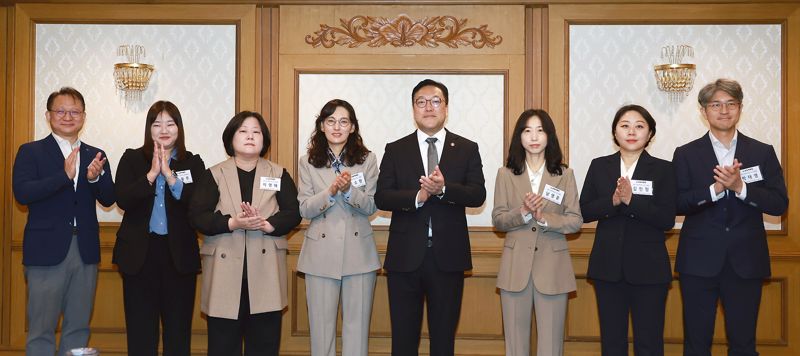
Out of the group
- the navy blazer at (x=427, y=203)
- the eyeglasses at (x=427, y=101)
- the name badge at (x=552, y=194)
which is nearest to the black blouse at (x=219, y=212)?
the navy blazer at (x=427, y=203)

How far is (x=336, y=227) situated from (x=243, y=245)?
513 millimetres

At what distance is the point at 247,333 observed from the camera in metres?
3.98

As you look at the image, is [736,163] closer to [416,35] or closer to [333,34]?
[416,35]

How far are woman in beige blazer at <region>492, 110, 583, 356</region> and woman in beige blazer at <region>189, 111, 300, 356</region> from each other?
1.21 metres

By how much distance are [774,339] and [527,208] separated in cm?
246

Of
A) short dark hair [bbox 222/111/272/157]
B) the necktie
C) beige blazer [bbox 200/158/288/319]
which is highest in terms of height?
short dark hair [bbox 222/111/272/157]

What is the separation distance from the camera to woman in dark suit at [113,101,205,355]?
3.97 meters

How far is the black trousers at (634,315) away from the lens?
12.8 ft

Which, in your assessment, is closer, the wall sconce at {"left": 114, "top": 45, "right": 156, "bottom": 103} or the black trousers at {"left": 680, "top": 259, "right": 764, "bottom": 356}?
the black trousers at {"left": 680, "top": 259, "right": 764, "bottom": 356}

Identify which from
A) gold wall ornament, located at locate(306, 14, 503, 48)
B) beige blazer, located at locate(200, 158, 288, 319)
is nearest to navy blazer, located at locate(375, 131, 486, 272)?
beige blazer, located at locate(200, 158, 288, 319)

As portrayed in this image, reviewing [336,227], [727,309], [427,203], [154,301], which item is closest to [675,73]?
[727,309]

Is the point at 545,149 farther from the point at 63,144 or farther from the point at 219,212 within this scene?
the point at 63,144

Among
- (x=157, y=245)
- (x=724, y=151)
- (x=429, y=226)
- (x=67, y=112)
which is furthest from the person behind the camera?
(x=67, y=112)

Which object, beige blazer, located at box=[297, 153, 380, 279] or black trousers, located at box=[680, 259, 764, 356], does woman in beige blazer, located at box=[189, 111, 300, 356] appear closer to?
beige blazer, located at box=[297, 153, 380, 279]
